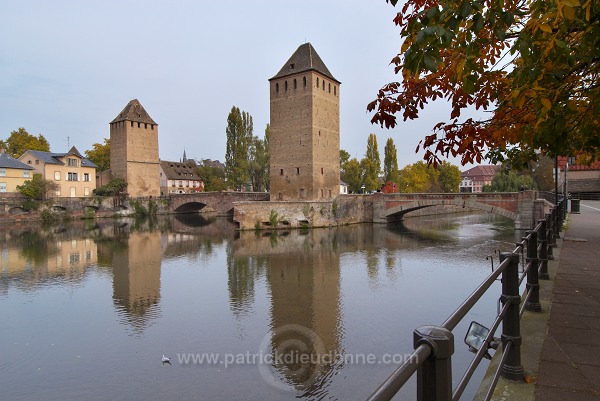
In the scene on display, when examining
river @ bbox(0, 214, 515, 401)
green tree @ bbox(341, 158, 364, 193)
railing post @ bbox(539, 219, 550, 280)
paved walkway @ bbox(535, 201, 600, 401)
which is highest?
green tree @ bbox(341, 158, 364, 193)

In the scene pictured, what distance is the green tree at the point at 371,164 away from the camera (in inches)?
2114

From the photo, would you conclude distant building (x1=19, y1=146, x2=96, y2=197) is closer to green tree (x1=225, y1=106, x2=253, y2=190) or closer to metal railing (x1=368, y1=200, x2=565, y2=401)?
green tree (x1=225, y1=106, x2=253, y2=190)

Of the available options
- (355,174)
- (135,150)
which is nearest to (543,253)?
(355,174)

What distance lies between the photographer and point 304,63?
3662 centimetres

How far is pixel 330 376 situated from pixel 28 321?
8.38m

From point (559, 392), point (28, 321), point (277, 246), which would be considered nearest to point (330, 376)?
point (559, 392)

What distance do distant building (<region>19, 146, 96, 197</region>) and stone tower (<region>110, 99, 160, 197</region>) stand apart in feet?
12.0

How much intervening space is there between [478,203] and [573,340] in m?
30.3

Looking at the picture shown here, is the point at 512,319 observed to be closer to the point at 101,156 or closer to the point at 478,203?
the point at 478,203

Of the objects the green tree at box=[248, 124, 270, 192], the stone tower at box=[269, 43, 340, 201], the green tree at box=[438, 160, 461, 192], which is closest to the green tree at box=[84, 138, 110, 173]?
the green tree at box=[248, 124, 270, 192]

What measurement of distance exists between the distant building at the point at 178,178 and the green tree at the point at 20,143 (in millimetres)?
16222

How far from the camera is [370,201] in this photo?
3825 centimetres

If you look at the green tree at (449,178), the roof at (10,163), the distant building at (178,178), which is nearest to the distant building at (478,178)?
the green tree at (449,178)

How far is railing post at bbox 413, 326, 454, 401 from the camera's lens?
1198mm
